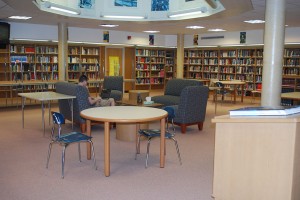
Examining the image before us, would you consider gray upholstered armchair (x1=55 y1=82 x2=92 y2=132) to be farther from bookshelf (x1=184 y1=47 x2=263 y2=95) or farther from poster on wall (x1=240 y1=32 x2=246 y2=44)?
bookshelf (x1=184 y1=47 x2=263 y2=95)

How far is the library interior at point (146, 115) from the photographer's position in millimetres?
3023

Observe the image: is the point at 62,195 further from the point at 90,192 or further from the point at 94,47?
the point at 94,47

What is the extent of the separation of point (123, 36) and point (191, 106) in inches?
343

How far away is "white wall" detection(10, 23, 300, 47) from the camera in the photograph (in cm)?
1198

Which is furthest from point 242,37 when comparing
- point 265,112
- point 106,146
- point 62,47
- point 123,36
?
point 265,112

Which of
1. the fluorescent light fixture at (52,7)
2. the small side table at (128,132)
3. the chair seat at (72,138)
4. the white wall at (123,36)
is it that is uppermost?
the fluorescent light fixture at (52,7)

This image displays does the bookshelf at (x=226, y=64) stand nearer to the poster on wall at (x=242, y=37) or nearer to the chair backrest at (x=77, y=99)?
the poster on wall at (x=242, y=37)

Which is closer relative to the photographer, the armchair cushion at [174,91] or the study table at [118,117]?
the study table at [118,117]

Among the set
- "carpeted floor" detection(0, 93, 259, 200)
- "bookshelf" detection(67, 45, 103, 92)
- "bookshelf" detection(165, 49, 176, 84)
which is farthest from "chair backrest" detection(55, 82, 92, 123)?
"bookshelf" detection(165, 49, 176, 84)

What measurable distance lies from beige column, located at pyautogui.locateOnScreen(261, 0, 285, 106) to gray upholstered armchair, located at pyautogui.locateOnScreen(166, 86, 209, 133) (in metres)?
1.64

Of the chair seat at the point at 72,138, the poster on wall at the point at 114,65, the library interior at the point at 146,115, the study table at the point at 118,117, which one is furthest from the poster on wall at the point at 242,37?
the chair seat at the point at 72,138

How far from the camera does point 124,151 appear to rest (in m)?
5.73

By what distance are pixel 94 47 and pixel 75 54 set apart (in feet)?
3.37

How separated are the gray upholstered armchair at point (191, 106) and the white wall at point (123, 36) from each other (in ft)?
23.7
